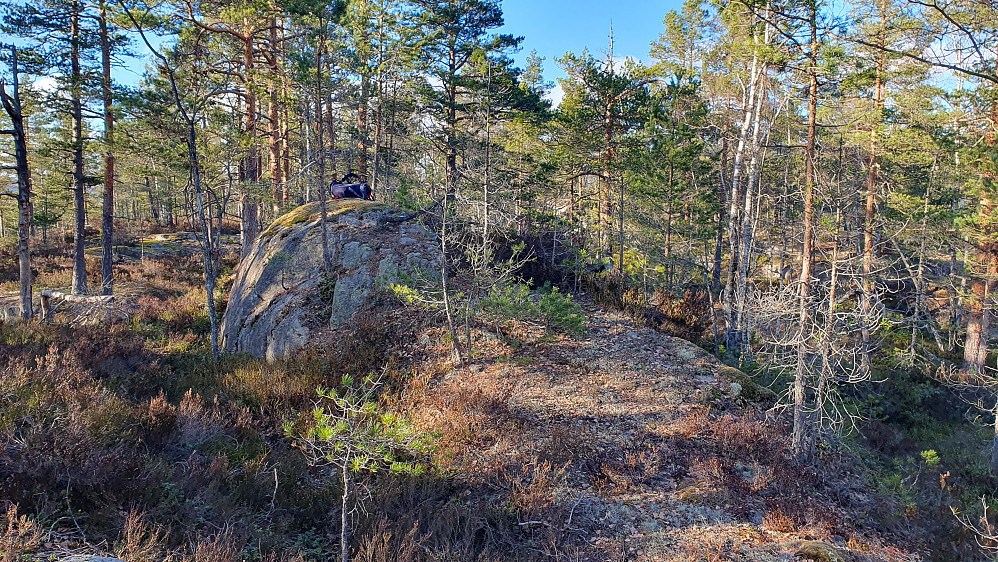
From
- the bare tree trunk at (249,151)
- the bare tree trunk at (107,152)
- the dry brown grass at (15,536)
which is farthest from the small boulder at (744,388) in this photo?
the bare tree trunk at (107,152)

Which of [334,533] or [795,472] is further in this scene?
[795,472]

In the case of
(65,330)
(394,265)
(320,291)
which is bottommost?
(65,330)

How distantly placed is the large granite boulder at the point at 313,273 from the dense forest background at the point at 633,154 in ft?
3.15

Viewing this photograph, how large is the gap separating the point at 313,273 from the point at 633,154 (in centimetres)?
1023

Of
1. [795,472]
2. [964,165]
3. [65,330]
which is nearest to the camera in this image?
[795,472]

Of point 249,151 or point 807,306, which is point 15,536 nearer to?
point 807,306

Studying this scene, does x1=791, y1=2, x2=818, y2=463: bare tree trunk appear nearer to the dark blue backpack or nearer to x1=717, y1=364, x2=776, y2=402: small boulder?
x1=717, y1=364, x2=776, y2=402: small boulder

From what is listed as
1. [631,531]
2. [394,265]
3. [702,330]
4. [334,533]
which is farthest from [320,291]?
[702,330]

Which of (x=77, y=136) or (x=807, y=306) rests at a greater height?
(x=77, y=136)

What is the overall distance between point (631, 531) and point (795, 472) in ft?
10.3

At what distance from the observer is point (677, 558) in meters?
4.75

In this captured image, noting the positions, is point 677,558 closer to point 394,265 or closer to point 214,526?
point 214,526

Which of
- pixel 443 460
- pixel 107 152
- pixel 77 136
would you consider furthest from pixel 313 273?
pixel 77 136

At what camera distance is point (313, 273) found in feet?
35.5
